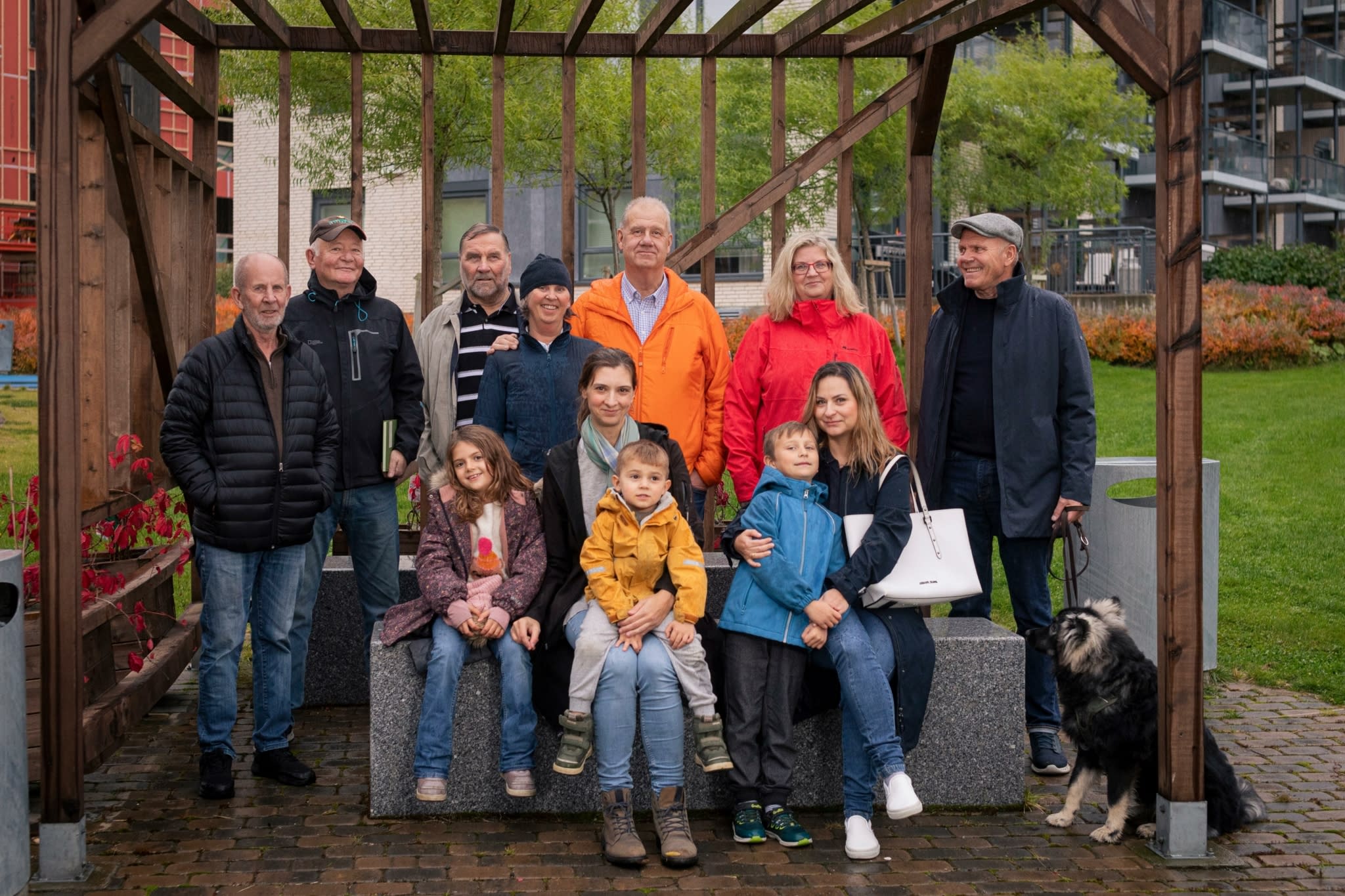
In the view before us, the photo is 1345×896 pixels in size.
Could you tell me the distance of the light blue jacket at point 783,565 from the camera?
4.82 m

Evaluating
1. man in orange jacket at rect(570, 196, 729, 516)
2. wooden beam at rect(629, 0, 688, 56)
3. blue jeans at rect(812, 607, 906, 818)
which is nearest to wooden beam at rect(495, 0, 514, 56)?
wooden beam at rect(629, 0, 688, 56)

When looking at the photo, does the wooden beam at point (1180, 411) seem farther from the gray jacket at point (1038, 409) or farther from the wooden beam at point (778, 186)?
the wooden beam at point (778, 186)

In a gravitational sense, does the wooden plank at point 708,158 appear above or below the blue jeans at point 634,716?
above

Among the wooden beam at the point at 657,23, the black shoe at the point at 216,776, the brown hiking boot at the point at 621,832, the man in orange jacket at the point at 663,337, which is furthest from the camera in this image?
the wooden beam at the point at 657,23

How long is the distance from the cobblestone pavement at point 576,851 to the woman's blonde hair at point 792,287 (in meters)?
1.99

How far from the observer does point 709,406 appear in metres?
5.85

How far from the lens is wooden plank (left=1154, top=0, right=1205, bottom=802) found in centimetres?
459

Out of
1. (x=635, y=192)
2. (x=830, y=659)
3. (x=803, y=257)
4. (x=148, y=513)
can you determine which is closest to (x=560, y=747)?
(x=830, y=659)

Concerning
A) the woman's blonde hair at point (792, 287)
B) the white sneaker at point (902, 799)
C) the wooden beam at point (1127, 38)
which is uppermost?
the wooden beam at point (1127, 38)

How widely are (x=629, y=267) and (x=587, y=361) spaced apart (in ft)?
2.97

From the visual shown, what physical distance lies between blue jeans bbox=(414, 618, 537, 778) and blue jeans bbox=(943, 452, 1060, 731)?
1901 mm

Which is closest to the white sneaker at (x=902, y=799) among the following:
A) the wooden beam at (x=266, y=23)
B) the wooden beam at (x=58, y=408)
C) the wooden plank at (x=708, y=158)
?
the wooden beam at (x=58, y=408)

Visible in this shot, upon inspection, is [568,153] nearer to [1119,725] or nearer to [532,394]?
[532,394]

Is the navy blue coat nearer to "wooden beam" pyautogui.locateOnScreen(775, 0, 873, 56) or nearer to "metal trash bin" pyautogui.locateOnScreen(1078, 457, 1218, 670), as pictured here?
"wooden beam" pyautogui.locateOnScreen(775, 0, 873, 56)
